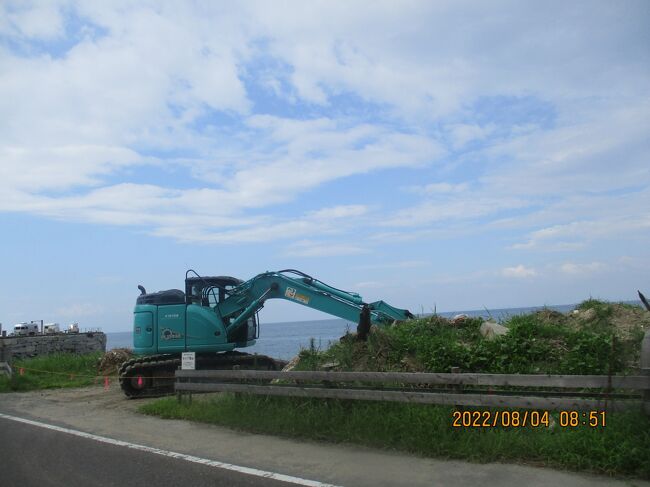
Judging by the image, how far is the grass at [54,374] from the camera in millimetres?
18078

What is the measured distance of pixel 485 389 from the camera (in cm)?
826

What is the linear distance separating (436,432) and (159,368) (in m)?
9.83

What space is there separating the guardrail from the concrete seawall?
1106 inches

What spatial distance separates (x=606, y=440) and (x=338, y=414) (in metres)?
3.61

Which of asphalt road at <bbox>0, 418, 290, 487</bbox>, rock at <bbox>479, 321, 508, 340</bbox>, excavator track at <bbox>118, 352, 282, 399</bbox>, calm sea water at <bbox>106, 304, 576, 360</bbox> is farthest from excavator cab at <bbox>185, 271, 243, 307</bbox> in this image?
rock at <bbox>479, 321, 508, 340</bbox>

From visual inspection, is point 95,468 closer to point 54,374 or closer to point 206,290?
point 206,290

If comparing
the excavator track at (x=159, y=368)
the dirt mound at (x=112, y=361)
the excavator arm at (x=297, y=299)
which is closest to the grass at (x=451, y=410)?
the excavator arm at (x=297, y=299)

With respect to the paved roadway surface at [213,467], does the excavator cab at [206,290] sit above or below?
above

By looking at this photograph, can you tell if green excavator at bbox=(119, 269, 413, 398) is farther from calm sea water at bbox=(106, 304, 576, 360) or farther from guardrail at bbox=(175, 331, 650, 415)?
guardrail at bbox=(175, 331, 650, 415)

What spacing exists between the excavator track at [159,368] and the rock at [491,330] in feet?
19.1

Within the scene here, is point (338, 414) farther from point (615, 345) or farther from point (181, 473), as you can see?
point (615, 345)

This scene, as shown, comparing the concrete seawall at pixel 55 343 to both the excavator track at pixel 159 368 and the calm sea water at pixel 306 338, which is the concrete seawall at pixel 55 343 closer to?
the calm sea water at pixel 306 338

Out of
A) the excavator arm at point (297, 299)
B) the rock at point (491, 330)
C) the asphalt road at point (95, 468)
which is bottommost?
the asphalt road at point (95, 468)

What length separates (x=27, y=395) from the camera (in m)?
16.3
